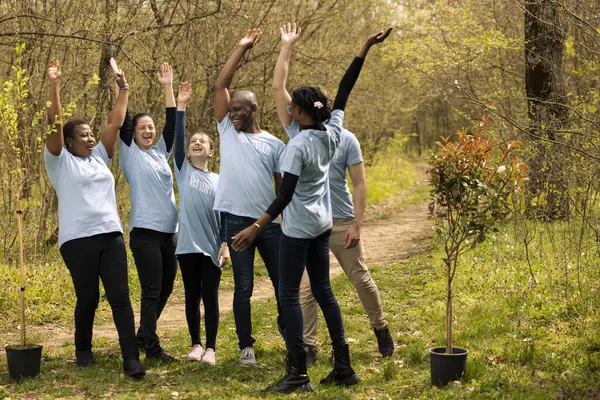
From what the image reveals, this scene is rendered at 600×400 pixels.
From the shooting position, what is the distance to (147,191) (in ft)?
19.4

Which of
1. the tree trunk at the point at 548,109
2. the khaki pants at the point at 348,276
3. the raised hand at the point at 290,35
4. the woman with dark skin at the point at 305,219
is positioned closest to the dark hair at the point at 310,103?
the woman with dark skin at the point at 305,219

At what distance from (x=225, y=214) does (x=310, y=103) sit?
125 centimetres

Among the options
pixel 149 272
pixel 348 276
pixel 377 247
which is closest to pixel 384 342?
pixel 348 276

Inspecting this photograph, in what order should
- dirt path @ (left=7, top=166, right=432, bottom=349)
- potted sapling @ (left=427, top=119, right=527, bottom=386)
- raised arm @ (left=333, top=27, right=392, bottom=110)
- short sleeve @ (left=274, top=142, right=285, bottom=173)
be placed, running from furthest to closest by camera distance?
dirt path @ (left=7, top=166, right=432, bottom=349)
short sleeve @ (left=274, top=142, right=285, bottom=173)
potted sapling @ (left=427, top=119, right=527, bottom=386)
raised arm @ (left=333, top=27, right=392, bottom=110)

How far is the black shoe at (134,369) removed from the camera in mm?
5434

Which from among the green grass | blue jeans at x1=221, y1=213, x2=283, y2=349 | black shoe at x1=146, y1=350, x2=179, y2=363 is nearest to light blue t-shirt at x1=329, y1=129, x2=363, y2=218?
blue jeans at x1=221, y1=213, x2=283, y2=349

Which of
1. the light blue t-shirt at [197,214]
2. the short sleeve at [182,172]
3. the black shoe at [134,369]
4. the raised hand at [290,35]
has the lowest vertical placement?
the black shoe at [134,369]

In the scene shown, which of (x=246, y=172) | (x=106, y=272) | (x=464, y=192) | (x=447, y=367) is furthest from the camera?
(x=246, y=172)

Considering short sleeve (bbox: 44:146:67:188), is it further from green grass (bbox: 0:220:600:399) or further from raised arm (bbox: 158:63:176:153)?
green grass (bbox: 0:220:600:399)

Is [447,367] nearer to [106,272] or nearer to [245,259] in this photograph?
[245,259]

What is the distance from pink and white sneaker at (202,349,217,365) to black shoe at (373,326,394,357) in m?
1.30

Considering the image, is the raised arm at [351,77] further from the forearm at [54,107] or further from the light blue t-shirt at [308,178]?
the forearm at [54,107]

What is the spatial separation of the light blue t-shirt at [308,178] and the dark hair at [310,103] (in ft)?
0.26

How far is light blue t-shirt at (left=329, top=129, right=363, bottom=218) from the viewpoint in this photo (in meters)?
5.83
